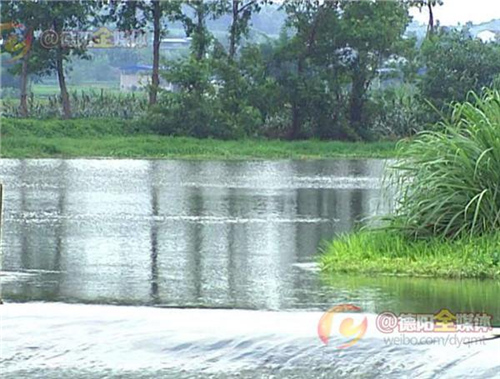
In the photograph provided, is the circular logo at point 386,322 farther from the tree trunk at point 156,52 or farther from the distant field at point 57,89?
the distant field at point 57,89

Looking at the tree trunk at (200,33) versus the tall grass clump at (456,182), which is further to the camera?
the tree trunk at (200,33)

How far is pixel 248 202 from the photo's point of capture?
20.2 meters

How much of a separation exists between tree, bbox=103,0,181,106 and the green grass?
99.5 feet

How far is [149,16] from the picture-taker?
43406mm

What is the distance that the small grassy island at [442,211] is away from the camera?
11930mm

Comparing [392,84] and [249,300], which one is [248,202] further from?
[392,84]

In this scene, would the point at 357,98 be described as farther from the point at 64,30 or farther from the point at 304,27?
the point at 64,30

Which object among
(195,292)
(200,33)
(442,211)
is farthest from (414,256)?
(200,33)

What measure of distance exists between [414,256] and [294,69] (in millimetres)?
31334

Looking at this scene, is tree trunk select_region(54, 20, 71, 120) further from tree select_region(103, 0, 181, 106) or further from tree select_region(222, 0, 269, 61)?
tree select_region(222, 0, 269, 61)

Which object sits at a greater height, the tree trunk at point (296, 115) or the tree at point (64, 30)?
the tree at point (64, 30)

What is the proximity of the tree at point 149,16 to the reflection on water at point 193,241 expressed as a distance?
15.9 m

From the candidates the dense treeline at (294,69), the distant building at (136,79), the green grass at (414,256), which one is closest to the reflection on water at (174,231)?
the green grass at (414,256)

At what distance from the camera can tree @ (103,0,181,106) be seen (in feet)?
140
